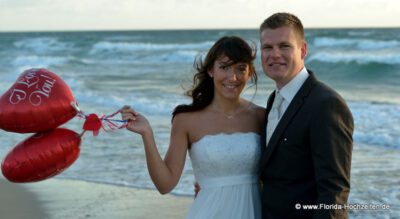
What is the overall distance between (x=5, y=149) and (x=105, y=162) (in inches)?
68.1

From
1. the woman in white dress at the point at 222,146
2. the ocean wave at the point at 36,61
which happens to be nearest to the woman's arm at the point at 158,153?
the woman in white dress at the point at 222,146

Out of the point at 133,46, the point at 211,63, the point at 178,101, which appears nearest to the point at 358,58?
the point at 178,101

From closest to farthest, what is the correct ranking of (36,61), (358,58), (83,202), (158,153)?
1. (158,153)
2. (83,202)
3. (358,58)
4. (36,61)

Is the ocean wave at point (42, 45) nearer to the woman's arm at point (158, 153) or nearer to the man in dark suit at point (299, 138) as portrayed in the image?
the woman's arm at point (158, 153)

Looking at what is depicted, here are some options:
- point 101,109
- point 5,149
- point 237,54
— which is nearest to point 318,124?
point 237,54

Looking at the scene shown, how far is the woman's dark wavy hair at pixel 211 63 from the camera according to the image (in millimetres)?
3408

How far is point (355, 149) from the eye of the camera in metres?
8.79

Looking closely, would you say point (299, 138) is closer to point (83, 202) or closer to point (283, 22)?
point (283, 22)

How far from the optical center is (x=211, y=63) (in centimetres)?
353

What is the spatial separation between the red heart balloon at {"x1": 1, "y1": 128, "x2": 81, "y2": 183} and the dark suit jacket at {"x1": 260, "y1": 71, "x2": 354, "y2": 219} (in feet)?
3.19

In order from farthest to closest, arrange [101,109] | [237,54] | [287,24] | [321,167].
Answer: [101,109] < [237,54] < [287,24] < [321,167]

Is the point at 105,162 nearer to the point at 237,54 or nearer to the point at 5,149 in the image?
the point at 5,149

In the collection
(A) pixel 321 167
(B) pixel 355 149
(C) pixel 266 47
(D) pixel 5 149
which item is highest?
(C) pixel 266 47

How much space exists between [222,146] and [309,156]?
79cm
